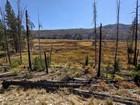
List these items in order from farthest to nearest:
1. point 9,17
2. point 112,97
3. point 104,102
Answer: point 9,17
point 112,97
point 104,102

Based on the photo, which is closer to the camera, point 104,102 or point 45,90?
point 104,102

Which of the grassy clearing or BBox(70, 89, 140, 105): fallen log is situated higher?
BBox(70, 89, 140, 105): fallen log

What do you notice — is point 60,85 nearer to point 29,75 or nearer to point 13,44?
point 29,75

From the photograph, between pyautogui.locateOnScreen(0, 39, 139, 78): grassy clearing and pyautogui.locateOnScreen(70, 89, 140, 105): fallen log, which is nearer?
pyautogui.locateOnScreen(70, 89, 140, 105): fallen log

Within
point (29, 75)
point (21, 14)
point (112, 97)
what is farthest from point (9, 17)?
point (112, 97)

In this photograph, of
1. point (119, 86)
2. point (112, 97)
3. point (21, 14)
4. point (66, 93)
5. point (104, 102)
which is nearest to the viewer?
point (104, 102)

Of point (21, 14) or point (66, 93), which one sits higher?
point (21, 14)

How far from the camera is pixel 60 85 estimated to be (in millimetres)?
14180

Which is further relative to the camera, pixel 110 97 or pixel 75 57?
pixel 75 57

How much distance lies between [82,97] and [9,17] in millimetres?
43911

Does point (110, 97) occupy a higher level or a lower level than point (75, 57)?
higher

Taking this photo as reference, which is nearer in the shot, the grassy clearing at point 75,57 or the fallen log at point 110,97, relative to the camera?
the fallen log at point 110,97

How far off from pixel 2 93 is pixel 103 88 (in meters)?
6.82

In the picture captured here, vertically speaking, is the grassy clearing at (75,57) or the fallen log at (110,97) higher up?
the fallen log at (110,97)
